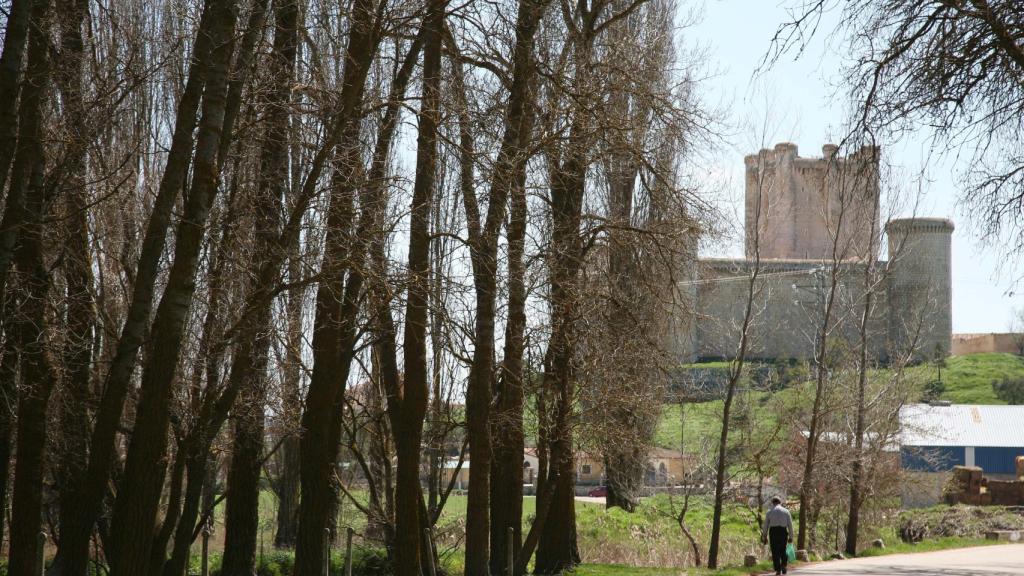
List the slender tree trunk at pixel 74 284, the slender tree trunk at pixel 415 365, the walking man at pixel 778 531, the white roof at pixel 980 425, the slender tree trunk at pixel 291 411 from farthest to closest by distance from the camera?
the white roof at pixel 980 425
the walking man at pixel 778 531
the slender tree trunk at pixel 291 411
the slender tree trunk at pixel 415 365
the slender tree trunk at pixel 74 284

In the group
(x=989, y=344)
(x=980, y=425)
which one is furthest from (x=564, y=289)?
(x=989, y=344)

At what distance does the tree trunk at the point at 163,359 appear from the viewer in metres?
8.30

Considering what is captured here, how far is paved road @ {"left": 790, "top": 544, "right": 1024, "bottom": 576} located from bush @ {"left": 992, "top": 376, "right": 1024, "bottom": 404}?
48.8m

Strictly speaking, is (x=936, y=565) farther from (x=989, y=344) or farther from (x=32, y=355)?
(x=989, y=344)

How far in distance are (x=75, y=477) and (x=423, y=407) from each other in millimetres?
3804

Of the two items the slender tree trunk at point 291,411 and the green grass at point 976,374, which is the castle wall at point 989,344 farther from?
the slender tree trunk at point 291,411

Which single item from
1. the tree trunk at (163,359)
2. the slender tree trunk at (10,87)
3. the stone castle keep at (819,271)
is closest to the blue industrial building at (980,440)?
the stone castle keep at (819,271)

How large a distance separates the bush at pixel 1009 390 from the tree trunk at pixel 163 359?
214 feet

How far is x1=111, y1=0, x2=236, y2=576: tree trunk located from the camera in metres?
8.30

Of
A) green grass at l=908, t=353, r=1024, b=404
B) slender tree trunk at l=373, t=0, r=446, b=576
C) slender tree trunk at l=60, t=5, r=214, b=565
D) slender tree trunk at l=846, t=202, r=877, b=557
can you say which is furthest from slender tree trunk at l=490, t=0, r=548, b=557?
green grass at l=908, t=353, r=1024, b=404

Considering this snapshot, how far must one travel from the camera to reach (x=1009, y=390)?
217ft

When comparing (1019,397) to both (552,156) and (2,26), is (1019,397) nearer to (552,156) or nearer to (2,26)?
(552,156)

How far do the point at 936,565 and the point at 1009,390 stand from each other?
55138 millimetres

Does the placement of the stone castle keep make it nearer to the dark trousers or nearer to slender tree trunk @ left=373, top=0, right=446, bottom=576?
the dark trousers
